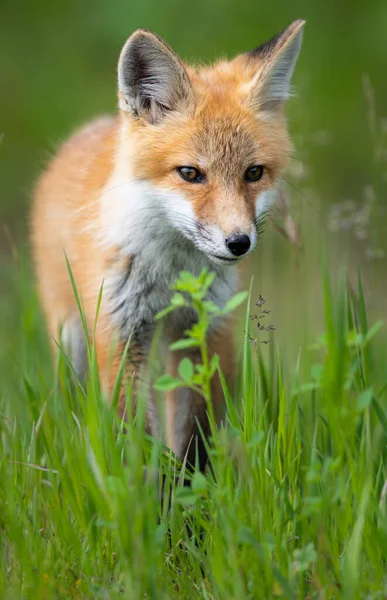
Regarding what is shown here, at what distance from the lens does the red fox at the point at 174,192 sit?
353 centimetres

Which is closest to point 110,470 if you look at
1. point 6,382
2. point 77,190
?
point 6,382

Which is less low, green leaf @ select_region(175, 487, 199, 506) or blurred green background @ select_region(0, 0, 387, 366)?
blurred green background @ select_region(0, 0, 387, 366)

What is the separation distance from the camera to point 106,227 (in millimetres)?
3955

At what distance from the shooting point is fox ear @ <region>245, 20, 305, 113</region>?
3809 mm

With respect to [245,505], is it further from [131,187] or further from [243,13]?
[243,13]

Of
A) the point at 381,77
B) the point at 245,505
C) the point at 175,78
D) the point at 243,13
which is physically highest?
the point at 243,13

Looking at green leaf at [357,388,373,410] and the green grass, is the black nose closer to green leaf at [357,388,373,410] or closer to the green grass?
the green grass

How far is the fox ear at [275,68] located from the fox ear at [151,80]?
338 millimetres

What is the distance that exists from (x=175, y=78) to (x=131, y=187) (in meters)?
0.51

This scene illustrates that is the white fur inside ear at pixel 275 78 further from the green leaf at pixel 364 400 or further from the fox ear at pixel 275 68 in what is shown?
the green leaf at pixel 364 400

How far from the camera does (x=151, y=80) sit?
12.4ft

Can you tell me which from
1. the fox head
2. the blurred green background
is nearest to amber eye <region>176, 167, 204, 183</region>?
the fox head

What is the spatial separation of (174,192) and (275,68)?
0.81 meters

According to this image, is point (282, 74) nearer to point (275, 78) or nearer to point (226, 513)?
point (275, 78)
